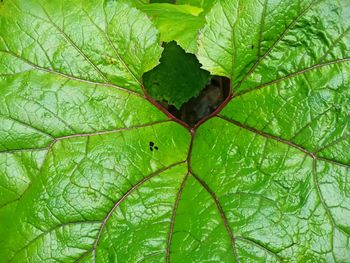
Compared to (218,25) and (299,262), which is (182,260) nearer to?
(299,262)

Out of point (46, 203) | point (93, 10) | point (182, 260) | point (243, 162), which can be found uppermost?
point (93, 10)

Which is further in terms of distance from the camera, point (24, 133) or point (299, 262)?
point (24, 133)

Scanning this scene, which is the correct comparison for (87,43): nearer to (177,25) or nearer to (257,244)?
(177,25)

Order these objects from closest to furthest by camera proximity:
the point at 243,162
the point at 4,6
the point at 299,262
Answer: the point at 299,262, the point at 243,162, the point at 4,6

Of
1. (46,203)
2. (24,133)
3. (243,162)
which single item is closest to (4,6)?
(24,133)

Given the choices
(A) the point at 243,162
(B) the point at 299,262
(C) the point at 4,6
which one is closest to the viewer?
(B) the point at 299,262

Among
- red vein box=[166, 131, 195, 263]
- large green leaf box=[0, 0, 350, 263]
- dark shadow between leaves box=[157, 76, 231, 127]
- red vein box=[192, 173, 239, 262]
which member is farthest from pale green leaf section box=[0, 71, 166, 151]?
dark shadow between leaves box=[157, 76, 231, 127]

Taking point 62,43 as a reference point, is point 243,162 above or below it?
below

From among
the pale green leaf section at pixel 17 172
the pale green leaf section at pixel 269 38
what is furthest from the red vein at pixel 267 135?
the pale green leaf section at pixel 17 172
